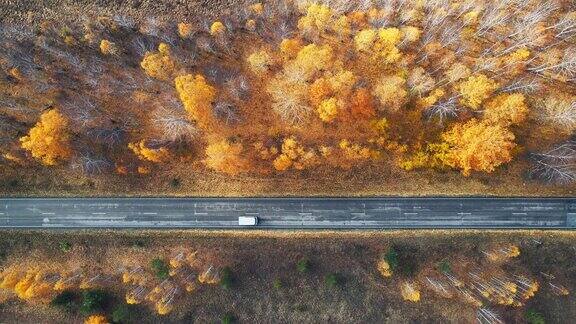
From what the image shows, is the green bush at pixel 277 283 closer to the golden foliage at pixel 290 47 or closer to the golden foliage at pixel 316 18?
the golden foliage at pixel 290 47

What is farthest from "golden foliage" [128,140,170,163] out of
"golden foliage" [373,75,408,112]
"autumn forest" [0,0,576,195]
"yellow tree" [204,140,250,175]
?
"golden foliage" [373,75,408,112]

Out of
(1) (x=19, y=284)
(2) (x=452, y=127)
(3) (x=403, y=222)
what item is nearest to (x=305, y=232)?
(3) (x=403, y=222)

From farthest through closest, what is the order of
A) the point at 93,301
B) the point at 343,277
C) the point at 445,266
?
1. the point at 343,277
2. the point at 445,266
3. the point at 93,301

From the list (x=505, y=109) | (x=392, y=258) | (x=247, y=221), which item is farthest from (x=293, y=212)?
(x=505, y=109)

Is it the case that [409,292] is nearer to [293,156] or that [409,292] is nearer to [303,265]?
[303,265]

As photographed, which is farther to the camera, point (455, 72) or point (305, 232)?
point (305, 232)

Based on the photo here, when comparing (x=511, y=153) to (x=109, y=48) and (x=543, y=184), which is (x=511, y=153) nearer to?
(x=543, y=184)

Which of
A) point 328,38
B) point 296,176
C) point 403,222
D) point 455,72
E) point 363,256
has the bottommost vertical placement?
point 363,256
